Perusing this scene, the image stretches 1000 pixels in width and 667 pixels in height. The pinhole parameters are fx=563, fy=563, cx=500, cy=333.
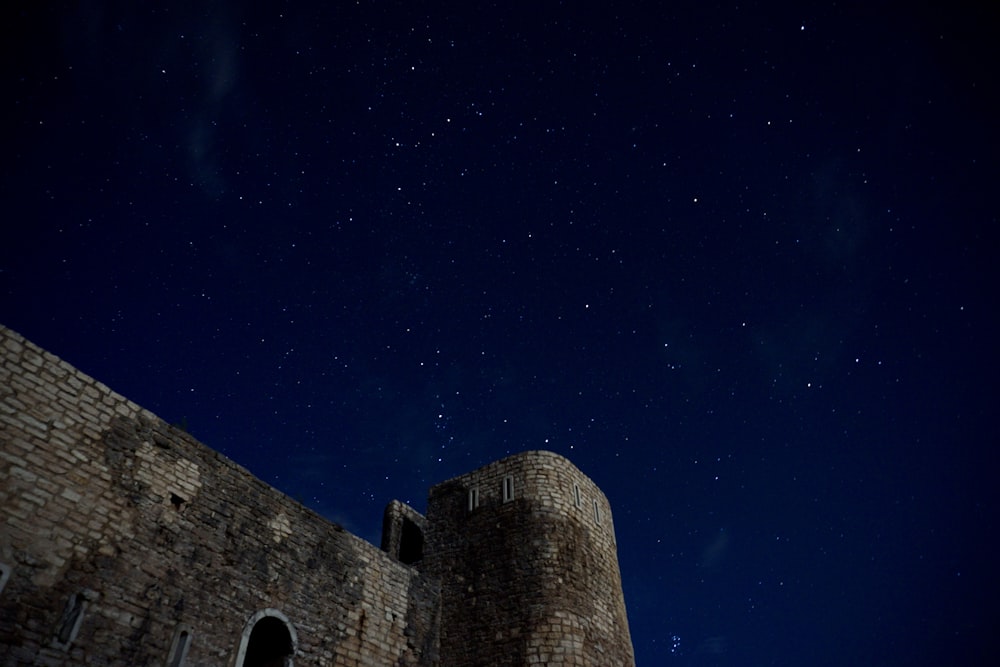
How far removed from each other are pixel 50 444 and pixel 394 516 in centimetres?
1107

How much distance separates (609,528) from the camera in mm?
18484

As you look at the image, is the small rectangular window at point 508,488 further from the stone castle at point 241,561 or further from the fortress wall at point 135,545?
the fortress wall at point 135,545

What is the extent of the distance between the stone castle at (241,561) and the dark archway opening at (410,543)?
33.8 inches

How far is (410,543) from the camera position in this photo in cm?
1972

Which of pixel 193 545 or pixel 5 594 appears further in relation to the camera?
pixel 193 545

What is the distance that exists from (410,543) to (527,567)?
6.18m

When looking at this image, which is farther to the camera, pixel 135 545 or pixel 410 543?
pixel 410 543

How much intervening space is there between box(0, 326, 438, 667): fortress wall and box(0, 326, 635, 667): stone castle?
26 millimetres

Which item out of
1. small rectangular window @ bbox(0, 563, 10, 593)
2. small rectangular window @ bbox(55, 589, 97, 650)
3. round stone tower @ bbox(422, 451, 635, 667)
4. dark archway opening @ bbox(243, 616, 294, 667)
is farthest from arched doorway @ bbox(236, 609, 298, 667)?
round stone tower @ bbox(422, 451, 635, 667)

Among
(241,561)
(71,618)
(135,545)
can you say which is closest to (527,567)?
(241,561)

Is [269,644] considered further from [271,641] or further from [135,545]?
[135,545]

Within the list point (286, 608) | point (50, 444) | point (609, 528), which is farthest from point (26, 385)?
point (609, 528)

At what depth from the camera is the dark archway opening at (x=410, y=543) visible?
1933cm

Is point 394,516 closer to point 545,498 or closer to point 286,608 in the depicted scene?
point 545,498
